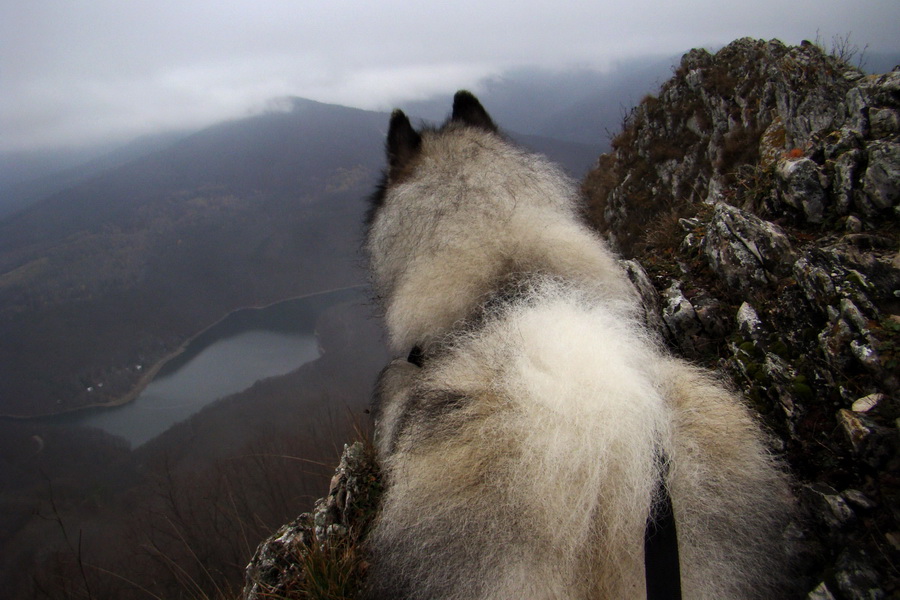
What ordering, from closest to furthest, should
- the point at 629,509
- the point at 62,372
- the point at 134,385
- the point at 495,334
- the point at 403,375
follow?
the point at 629,509 → the point at 495,334 → the point at 403,375 → the point at 134,385 → the point at 62,372

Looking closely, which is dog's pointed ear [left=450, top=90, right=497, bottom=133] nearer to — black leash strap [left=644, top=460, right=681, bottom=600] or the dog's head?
the dog's head

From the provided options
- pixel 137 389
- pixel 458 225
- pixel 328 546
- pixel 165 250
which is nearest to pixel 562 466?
pixel 458 225

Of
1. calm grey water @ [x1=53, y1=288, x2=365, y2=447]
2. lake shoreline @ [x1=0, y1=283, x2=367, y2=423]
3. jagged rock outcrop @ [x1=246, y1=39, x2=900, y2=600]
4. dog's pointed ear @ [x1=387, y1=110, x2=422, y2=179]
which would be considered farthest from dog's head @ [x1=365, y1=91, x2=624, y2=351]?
lake shoreline @ [x1=0, y1=283, x2=367, y2=423]

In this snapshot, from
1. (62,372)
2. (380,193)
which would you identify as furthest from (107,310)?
(380,193)

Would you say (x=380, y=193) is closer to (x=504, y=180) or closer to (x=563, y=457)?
(x=504, y=180)

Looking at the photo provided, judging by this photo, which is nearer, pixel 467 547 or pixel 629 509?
pixel 629 509

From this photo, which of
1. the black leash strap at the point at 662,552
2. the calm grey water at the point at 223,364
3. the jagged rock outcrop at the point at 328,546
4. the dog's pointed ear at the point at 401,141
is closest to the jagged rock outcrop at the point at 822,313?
the black leash strap at the point at 662,552
